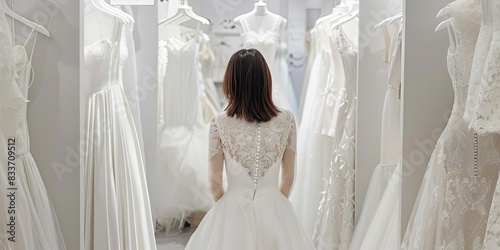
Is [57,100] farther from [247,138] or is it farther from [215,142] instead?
[247,138]

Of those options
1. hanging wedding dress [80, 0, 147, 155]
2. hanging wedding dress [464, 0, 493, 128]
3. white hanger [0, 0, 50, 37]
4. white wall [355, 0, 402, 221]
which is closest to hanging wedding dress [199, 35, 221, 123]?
hanging wedding dress [80, 0, 147, 155]

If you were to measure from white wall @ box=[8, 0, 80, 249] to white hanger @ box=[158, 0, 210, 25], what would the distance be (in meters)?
0.86

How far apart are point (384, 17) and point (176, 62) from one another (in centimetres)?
113

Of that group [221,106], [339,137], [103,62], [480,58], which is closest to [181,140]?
[221,106]

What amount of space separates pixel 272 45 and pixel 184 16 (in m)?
0.49

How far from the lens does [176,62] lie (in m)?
3.93

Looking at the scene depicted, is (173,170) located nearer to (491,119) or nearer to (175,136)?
(175,136)

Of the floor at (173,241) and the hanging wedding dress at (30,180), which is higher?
the hanging wedding dress at (30,180)

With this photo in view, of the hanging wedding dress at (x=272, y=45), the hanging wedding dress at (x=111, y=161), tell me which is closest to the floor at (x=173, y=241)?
the hanging wedding dress at (x=111, y=161)

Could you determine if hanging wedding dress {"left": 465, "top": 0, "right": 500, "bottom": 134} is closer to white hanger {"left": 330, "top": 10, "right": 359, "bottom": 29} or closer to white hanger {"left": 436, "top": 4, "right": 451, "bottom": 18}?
white hanger {"left": 436, "top": 4, "right": 451, "bottom": 18}

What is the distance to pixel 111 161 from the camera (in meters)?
3.51

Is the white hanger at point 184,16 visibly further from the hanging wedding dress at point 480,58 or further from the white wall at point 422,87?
the hanging wedding dress at point 480,58

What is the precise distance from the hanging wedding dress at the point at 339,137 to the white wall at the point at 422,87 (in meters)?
0.86

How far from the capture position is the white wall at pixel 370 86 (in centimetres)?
390
